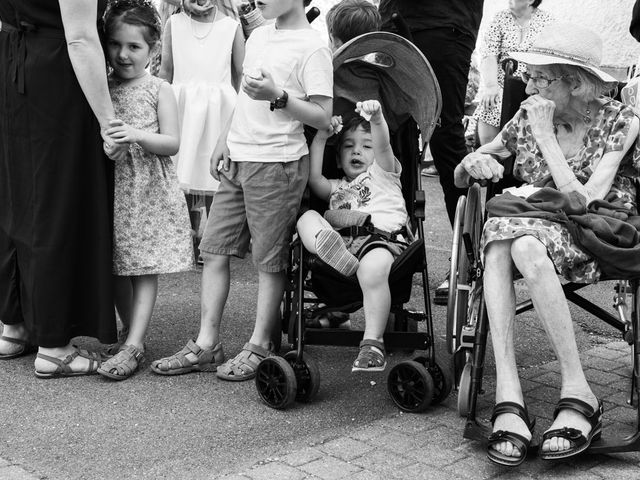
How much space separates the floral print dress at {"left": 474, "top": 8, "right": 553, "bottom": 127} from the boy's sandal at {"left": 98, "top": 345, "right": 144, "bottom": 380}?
119 inches

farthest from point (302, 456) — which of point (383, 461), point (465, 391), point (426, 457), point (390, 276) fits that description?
point (390, 276)

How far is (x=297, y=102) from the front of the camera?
4.18m

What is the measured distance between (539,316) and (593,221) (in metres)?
0.42

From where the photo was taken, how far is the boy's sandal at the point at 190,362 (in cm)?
454

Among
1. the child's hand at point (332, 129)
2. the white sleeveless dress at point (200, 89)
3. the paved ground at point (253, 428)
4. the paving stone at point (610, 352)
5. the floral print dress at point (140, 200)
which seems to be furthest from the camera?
the white sleeveless dress at point (200, 89)

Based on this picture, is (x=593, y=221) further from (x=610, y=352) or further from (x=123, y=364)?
(x=123, y=364)

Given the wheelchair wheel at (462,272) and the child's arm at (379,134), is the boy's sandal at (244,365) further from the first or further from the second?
the child's arm at (379,134)

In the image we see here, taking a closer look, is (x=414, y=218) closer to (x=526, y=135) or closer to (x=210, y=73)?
(x=526, y=135)

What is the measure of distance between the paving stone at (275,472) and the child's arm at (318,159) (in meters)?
1.45

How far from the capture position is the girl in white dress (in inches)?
244

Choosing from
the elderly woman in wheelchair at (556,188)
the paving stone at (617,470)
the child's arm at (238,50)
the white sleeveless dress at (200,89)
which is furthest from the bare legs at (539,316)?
the child's arm at (238,50)

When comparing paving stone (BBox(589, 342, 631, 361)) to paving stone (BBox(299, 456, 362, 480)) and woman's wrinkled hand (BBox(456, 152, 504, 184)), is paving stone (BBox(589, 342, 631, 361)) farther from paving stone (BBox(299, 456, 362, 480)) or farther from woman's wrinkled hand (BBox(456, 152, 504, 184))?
paving stone (BBox(299, 456, 362, 480))

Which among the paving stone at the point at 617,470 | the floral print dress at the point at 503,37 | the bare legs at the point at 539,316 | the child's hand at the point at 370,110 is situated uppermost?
the floral print dress at the point at 503,37

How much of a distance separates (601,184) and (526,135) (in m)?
0.43
